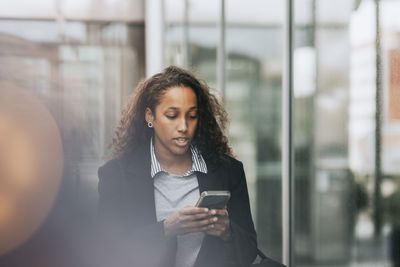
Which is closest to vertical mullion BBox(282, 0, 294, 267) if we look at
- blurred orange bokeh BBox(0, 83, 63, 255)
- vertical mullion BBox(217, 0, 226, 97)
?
vertical mullion BBox(217, 0, 226, 97)

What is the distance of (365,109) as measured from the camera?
5.43ft

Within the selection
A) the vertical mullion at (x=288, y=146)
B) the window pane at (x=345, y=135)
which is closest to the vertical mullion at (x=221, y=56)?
the vertical mullion at (x=288, y=146)

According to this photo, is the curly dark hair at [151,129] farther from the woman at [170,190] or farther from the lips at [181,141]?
the lips at [181,141]

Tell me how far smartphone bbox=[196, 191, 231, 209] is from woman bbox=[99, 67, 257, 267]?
0.03 metres

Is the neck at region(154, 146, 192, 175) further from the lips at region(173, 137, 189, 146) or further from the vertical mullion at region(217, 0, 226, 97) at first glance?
the vertical mullion at region(217, 0, 226, 97)

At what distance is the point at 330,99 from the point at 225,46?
5.73 ft

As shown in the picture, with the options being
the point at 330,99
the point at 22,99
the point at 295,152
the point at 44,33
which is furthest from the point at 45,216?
the point at 330,99

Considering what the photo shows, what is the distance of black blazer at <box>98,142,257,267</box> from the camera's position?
5.03 ft

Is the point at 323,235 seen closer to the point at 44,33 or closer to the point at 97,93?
the point at 97,93

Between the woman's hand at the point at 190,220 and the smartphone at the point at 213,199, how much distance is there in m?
0.02

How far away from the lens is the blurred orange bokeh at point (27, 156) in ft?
21.7

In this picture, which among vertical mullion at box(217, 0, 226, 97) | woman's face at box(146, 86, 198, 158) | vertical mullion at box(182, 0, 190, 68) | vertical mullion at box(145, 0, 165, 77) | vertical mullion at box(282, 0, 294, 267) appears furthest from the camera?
vertical mullion at box(145, 0, 165, 77)

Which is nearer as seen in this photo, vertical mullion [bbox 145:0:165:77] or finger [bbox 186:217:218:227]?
finger [bbox 186:217:218:227]

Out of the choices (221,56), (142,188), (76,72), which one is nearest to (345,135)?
(142,188)
